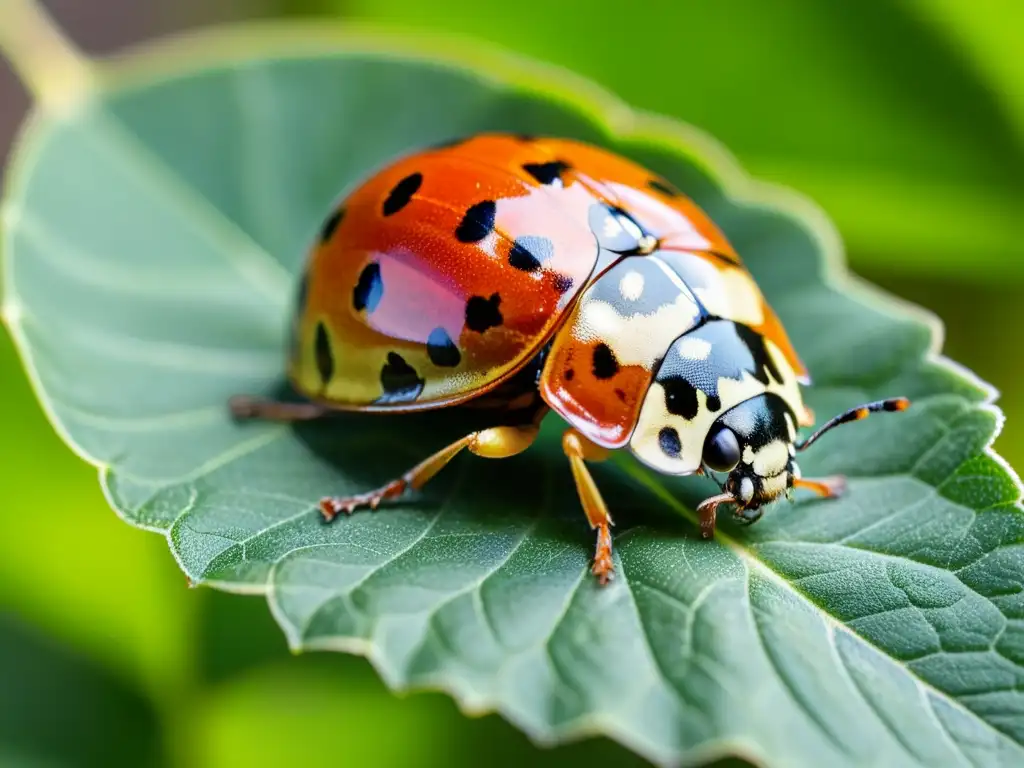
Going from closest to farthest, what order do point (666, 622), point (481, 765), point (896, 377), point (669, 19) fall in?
point (666, 622), point (896, 377), point (481, 765), point (669, 19)

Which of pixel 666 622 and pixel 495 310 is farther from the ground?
pixel 495 310

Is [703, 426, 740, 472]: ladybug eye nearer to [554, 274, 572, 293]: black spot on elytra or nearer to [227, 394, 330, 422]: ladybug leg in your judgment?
[554, 274, 572, 293]: black spot on elytra

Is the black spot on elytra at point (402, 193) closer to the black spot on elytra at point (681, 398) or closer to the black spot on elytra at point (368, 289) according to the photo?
the black spot on elytra at point (368, 289)

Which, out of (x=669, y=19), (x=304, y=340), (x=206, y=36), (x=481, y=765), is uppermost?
(x=669, y=19)

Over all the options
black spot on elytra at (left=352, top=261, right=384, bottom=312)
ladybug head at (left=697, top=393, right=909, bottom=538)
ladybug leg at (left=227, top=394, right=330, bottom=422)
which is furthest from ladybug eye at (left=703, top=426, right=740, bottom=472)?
ladybug leg at (left=227, top=394, right=330, bottom=422)

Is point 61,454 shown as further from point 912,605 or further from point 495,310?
point 912,605

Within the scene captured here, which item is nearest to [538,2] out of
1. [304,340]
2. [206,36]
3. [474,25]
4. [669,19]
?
[474,25]

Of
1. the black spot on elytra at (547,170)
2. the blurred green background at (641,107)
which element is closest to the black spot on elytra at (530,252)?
the black spot on elytra at (547,170)

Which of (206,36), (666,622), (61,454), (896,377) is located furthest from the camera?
(206,36)

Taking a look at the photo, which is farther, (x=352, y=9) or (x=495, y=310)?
(x=352, y=9)
